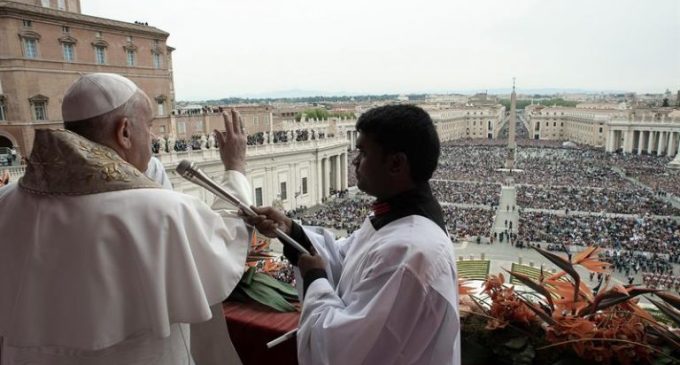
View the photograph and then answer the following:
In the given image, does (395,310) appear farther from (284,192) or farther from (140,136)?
(284,192)

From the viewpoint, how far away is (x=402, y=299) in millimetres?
1316

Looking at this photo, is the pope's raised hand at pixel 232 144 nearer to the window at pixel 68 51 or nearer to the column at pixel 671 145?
the window at pixel 68 51

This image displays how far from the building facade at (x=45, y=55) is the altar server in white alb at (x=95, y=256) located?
14.6m

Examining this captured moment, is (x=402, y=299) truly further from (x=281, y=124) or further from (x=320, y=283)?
(x=281, y=124)

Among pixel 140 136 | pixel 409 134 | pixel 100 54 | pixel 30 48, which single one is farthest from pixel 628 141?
pixel 140 136

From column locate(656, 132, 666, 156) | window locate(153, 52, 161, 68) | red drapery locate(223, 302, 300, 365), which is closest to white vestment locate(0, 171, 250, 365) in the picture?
red drapery locate(223, 302, 300, 365)

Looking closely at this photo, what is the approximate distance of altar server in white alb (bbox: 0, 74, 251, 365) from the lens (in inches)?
50.6

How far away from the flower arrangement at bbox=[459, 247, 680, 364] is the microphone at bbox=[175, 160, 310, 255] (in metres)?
0.87

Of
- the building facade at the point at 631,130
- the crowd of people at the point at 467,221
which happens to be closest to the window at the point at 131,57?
the crowd of people at the point at 467,221

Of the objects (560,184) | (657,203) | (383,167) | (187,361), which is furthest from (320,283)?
(560,184)

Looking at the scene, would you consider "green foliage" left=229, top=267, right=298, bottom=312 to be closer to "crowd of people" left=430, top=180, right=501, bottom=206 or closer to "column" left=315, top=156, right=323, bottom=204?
"crowd of people" left=430, top=180, right=501, bottom=206

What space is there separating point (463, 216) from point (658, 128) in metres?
43.2

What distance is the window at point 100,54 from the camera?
57.1 feet

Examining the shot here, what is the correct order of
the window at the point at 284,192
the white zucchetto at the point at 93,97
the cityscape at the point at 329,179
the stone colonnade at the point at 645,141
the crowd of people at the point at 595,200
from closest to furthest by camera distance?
the white zucchetto at the point at 93,97
the cityscape at the point at 329,179
the crowd of people at the point at 595,200
the window at the point at 284,192
the stone colonnade at the point at 645,141
